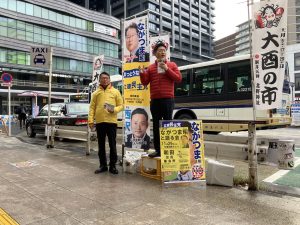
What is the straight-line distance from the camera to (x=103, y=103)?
6121 millimetres

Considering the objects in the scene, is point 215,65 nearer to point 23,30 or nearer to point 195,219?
point 195,219

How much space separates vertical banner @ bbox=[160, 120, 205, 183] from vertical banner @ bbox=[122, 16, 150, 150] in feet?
4.00

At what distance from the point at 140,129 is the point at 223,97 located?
568 cm

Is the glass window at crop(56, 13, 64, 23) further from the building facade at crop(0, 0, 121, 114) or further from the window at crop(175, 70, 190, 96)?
the window at crop(175, 70, 190, 96)

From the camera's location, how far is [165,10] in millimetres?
90750

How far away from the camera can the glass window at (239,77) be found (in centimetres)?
1037

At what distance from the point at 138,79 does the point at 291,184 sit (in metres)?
3.52

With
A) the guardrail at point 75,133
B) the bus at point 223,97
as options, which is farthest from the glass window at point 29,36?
the bus at point 223,97

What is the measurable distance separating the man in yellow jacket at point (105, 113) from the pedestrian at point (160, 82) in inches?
36.5

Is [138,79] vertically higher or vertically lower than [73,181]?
higher

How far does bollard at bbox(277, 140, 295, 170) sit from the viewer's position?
15.6ft

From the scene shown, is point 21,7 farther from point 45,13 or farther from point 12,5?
point 45,13

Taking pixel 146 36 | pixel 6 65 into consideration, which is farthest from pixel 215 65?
pixel 6 65

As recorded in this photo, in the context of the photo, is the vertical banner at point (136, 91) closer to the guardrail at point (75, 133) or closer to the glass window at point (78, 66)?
the guardrail at point (75, 133)
